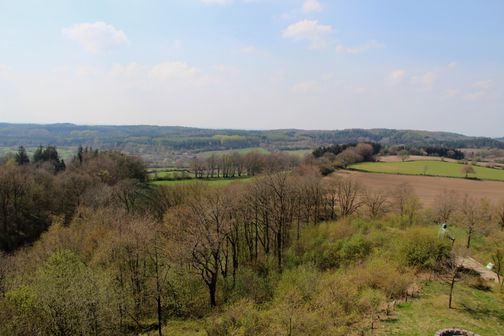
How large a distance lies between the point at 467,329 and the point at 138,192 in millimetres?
53994

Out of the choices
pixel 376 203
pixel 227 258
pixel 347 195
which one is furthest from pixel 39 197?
pixel 376 203

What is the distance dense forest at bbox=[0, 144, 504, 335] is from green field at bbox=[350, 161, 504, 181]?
37.8 m

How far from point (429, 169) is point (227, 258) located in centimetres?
8052

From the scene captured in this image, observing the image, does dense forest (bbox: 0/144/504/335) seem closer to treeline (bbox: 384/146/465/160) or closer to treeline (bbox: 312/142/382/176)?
treeline (bbox: 312/142/382/176)

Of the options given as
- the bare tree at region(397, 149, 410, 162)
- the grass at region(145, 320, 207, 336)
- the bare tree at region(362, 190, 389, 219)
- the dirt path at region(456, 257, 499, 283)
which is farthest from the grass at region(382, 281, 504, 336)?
the bare tree at region(397, 149, 410, 162)

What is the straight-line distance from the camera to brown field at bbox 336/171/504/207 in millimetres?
62513

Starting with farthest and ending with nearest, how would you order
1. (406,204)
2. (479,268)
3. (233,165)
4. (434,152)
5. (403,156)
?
(434,152) < (403,156) < (233,165) < (406,204) < (479,268)

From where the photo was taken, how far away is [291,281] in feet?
93.1

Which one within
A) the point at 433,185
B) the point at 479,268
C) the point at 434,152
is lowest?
the point at 479,268

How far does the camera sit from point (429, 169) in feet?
308

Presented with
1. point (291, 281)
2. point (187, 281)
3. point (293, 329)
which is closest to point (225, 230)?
point (187, 281)

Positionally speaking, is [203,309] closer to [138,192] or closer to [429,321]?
[429,321]

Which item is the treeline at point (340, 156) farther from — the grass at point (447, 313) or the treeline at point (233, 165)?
the grass at point (447, 313)

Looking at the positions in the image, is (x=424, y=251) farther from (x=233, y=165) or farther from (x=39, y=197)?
(x=233, y=165)
